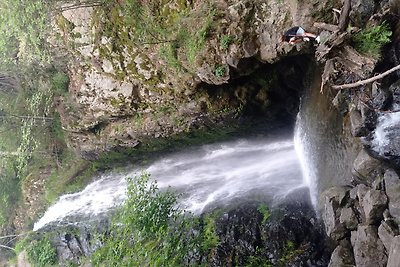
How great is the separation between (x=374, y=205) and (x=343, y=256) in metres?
1.25

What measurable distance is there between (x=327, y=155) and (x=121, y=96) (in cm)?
520

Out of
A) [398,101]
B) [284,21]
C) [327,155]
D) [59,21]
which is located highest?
[59,21]

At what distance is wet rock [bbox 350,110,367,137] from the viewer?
605cm

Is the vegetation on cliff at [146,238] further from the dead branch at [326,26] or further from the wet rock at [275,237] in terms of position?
the dead branch at [326,26]

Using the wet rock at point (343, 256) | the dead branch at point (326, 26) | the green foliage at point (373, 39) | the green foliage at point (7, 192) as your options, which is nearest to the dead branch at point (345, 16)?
the dead branch at point (326, 26)

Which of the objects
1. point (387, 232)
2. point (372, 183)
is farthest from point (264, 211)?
point (387, 232)

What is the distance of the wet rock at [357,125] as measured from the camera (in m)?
6.05

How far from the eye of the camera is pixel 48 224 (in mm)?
12938

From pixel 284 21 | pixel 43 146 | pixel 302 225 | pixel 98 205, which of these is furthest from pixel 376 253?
pixel 43 146

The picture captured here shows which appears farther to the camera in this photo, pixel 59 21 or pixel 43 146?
pixel 43 146

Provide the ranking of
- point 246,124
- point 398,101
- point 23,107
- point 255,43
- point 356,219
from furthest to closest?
point 23,107
point 246,124
point 255,43
point 356,219
point 398,101

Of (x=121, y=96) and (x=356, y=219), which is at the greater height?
(x=121, y=96)

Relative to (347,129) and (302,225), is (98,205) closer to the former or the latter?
(302,225)

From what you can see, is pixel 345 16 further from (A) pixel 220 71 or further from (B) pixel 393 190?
(A) pixel 220 71
